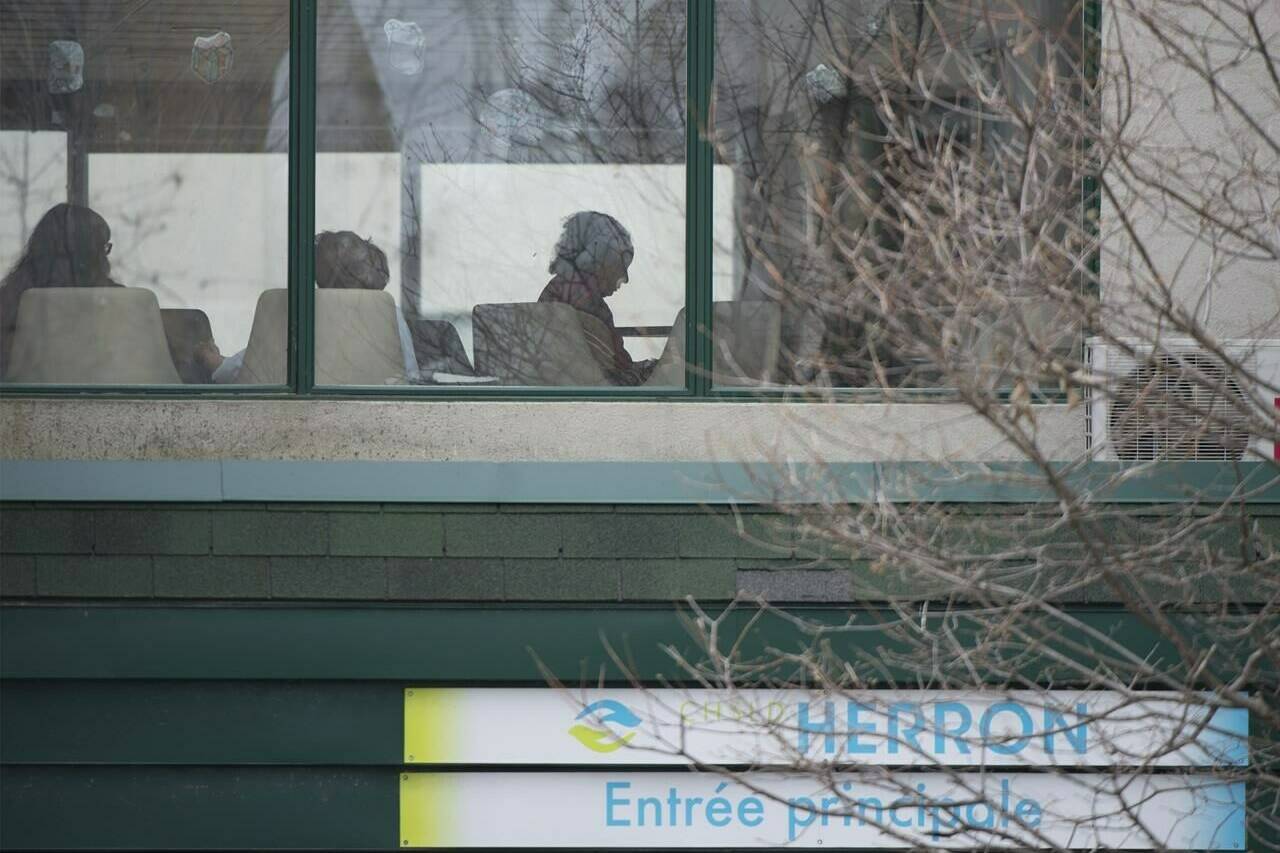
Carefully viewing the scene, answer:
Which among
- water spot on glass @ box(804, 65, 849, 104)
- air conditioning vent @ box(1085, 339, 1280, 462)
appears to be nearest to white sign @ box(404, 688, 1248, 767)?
air conditioning vent @ box(1085, 339, 1280, 462)

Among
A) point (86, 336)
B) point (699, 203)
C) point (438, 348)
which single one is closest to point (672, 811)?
point (438, 348)

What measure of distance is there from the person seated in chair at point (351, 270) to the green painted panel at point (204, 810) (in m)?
1.51

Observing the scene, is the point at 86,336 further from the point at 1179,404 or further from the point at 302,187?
the point at 1179,404

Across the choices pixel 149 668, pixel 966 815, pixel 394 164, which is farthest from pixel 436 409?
pixel 966 815

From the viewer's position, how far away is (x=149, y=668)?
5.35 metres

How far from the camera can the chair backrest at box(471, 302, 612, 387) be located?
5457 millimetres

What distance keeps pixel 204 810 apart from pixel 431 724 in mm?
905

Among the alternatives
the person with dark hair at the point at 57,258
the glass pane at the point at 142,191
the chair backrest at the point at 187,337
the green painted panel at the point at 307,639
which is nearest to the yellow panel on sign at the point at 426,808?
the green painted panel at the point at 307,639

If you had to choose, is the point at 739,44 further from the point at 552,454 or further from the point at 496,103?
the point at 552,454

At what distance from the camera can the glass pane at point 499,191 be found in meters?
5.41

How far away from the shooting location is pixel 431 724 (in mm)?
5391

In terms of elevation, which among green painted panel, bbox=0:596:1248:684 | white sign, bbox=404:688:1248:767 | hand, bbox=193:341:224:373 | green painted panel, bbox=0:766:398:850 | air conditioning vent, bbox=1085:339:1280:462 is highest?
hand, bbox=193:341:224:373

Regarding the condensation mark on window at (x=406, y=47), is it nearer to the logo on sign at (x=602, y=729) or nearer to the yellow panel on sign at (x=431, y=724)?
the yellow panel on sign at (x=431, y=724)

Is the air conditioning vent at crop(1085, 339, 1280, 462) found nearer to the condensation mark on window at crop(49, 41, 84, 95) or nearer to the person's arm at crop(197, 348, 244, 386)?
the person's arm at crop(197, 348, 244, 386)
